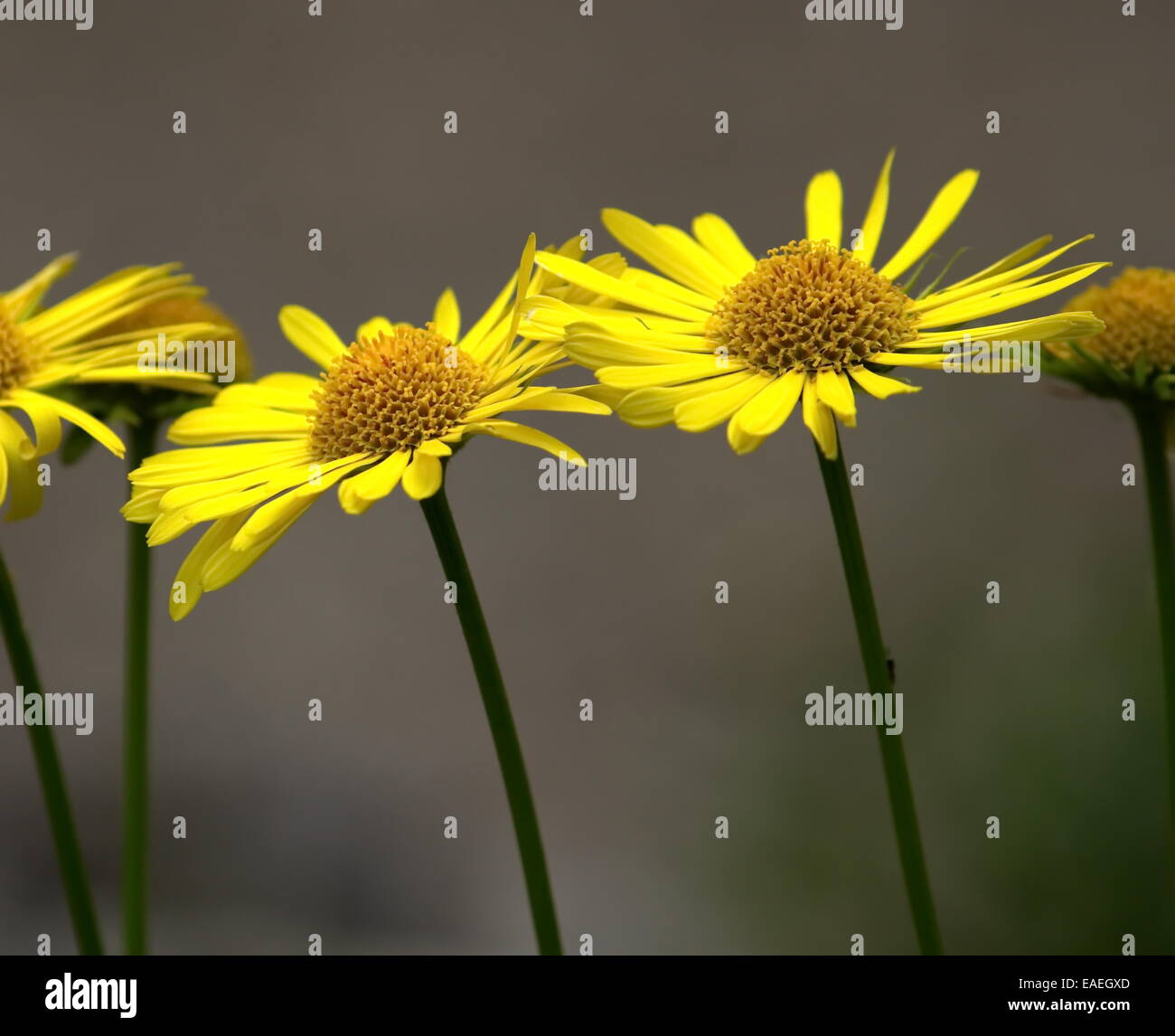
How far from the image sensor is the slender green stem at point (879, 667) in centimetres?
52

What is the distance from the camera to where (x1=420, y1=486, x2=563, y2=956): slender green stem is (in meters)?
0.54

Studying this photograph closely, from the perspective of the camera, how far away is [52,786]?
613 mm

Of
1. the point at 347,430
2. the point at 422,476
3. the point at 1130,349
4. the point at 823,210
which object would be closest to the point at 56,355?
the point at 347,430

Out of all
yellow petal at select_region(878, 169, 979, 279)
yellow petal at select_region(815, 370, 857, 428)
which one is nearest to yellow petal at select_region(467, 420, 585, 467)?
yellow petal at select_region(815, 370, 857, 428)

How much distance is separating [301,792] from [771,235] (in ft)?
4.24

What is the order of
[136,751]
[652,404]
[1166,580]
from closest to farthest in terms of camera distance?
1. [652,404]
2. [1166,580]
3. [136,751]

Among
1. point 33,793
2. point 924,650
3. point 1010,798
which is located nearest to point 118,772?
point 33,793

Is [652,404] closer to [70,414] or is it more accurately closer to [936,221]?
[936,221]

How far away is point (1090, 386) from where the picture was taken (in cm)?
72

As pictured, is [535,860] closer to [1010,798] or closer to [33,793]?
[1010,798]

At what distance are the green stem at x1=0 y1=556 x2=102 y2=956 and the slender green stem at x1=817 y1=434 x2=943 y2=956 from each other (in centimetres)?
37

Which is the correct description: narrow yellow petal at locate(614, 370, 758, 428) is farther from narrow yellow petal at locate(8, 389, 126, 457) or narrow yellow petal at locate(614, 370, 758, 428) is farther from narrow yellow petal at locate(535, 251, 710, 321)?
narrow yellow petal at locate(8, 389, 126, 457)

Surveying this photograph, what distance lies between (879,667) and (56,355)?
1.66 feet

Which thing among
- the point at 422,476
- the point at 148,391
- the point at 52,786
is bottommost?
the point at 52,786
